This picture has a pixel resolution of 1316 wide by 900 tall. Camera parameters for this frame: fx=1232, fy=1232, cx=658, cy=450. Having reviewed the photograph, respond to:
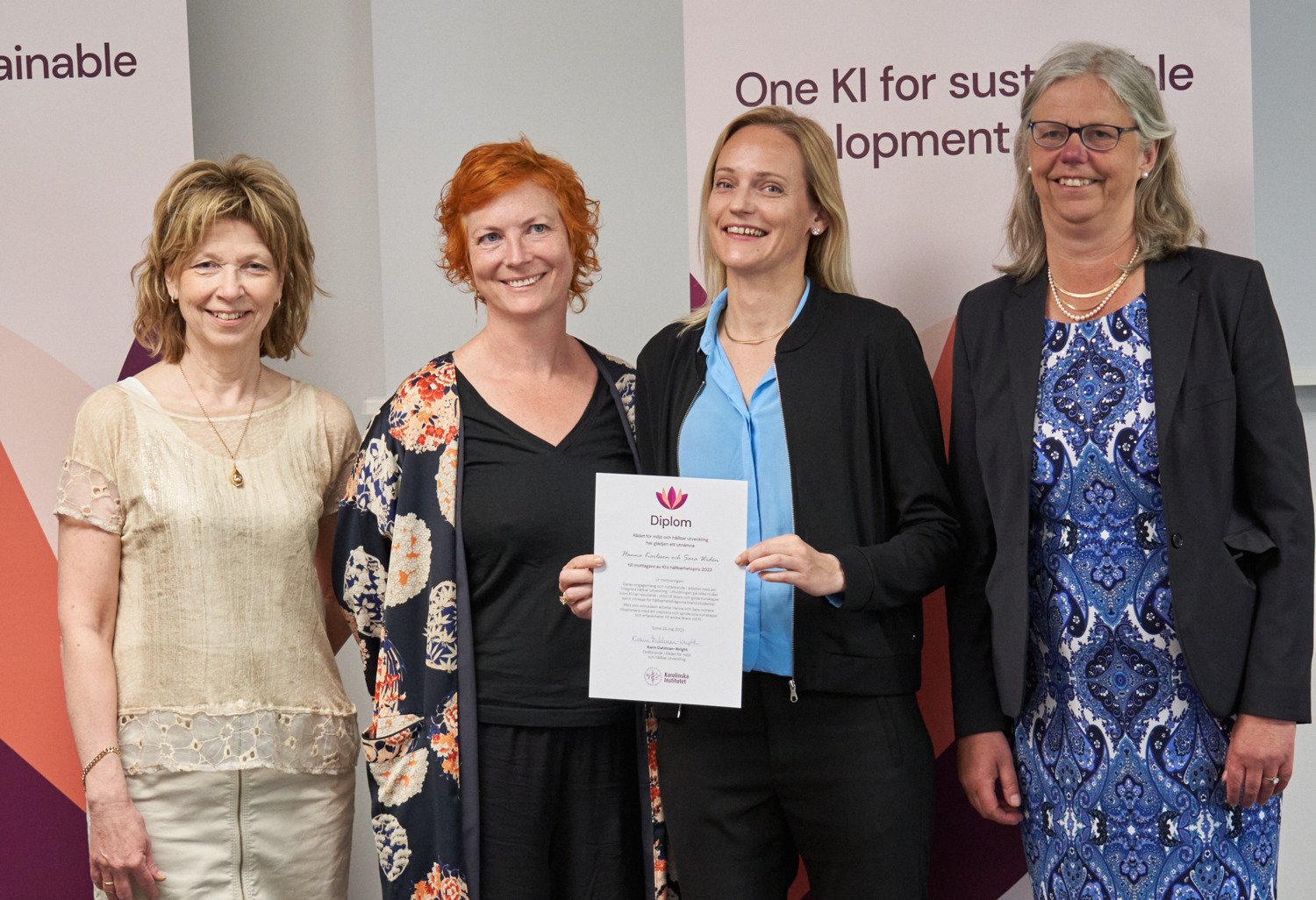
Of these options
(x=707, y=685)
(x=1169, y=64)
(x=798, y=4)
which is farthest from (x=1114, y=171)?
(x=707, y=685)

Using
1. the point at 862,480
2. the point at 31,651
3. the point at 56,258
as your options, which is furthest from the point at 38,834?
the point at 862,480

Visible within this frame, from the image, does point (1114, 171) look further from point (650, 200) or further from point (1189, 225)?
point (650, 200)

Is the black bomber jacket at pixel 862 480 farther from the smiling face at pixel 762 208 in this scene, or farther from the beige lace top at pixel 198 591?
the beige lace top at pixel 198 591

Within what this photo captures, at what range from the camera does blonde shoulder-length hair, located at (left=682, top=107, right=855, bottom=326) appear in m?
2.52

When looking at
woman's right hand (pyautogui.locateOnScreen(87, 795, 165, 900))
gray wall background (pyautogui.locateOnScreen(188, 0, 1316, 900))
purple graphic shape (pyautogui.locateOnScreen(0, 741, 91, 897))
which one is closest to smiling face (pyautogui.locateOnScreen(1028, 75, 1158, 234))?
gray wall background (pyautogui.locateOnScreen(188, 0, 1316, 900))

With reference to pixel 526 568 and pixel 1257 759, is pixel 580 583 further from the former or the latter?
pixel 1257 759

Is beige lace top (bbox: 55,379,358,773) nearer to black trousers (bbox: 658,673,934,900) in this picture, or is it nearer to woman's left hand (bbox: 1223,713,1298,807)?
black trousers (bbox: 658,673,934,900)

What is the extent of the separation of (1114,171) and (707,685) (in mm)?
1239

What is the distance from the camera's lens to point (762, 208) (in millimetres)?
2465

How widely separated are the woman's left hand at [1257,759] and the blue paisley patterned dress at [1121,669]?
0.04 meters

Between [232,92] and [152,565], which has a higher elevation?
[232,92]

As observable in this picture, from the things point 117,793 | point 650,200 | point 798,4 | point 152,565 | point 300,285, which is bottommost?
point 117,793

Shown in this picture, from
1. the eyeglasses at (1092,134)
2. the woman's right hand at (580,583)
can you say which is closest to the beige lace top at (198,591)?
the woman's right hand at (580,583)

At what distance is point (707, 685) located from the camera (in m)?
2.21
